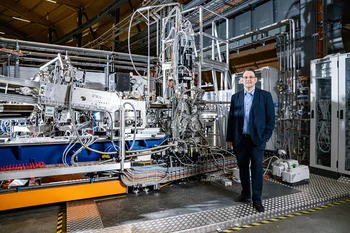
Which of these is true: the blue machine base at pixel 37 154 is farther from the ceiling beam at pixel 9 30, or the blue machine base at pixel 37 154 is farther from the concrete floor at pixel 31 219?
the ceiling beam at pixel 9 30

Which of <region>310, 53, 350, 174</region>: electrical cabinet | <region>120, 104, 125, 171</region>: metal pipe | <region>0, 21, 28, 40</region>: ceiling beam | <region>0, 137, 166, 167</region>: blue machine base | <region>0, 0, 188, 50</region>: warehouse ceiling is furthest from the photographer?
<region>0, 21, 28, 40</region>: ceiling beam

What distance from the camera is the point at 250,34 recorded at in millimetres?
6859

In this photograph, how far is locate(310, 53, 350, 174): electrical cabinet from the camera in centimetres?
444

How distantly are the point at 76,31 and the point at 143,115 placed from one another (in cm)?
905

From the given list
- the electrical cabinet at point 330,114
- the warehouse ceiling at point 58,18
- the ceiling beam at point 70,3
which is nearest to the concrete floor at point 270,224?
the electrical cabinet at point 330,114

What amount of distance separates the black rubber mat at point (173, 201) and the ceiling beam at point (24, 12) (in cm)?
1146

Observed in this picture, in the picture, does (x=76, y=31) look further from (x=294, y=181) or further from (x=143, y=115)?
Answer: (x=294, y=181)

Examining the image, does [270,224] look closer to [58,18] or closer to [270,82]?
[270,82]

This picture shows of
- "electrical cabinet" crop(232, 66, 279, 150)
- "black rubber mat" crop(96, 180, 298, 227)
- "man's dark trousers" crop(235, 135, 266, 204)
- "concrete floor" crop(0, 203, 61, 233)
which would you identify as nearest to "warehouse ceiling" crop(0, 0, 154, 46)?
"electrical cabinet" crop(232, 66, 279, 150)

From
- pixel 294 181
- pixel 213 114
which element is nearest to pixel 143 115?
pixel 213 114

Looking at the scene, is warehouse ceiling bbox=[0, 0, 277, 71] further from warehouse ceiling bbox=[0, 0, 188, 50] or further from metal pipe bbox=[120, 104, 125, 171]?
metal pipe bbox=[120, 104, 125, 171]

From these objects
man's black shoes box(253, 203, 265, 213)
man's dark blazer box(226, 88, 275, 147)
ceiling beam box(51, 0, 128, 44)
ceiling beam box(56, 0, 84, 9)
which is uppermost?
ceiling beam box(56, 0, 84, 9)

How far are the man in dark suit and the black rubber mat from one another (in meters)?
0.43

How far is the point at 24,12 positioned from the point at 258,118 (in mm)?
12568
